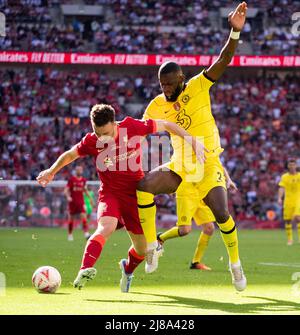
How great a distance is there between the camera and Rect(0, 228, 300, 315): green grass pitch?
750 cm

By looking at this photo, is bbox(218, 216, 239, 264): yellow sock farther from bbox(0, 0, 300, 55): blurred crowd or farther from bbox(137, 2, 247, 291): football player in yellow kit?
bbox(0, 0, 300, 55): blurred crowd

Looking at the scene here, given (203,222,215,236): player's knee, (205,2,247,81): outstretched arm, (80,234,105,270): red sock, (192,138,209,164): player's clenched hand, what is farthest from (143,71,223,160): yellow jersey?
(203,222,215,236): player's knee

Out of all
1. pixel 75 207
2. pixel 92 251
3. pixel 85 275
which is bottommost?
pixel 75 207

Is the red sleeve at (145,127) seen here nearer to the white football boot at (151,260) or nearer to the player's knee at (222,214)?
the player's knee at (222,214)

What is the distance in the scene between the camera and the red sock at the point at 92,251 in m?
8.09

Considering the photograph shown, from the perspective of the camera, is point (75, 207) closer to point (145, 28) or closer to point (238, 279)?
point (238, 279)

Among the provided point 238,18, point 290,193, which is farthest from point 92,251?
point 290,193

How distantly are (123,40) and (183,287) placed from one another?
29.8 m

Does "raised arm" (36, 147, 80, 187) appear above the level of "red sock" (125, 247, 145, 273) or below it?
above

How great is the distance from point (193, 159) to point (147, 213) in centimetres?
92

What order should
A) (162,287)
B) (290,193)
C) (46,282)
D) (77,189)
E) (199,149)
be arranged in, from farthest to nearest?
(77,189)
(290,193)
(162,287)
(46,282)
(199,149)

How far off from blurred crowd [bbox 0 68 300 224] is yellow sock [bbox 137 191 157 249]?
2123 cm

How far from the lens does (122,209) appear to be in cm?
895

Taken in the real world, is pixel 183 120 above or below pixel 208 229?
A: above
